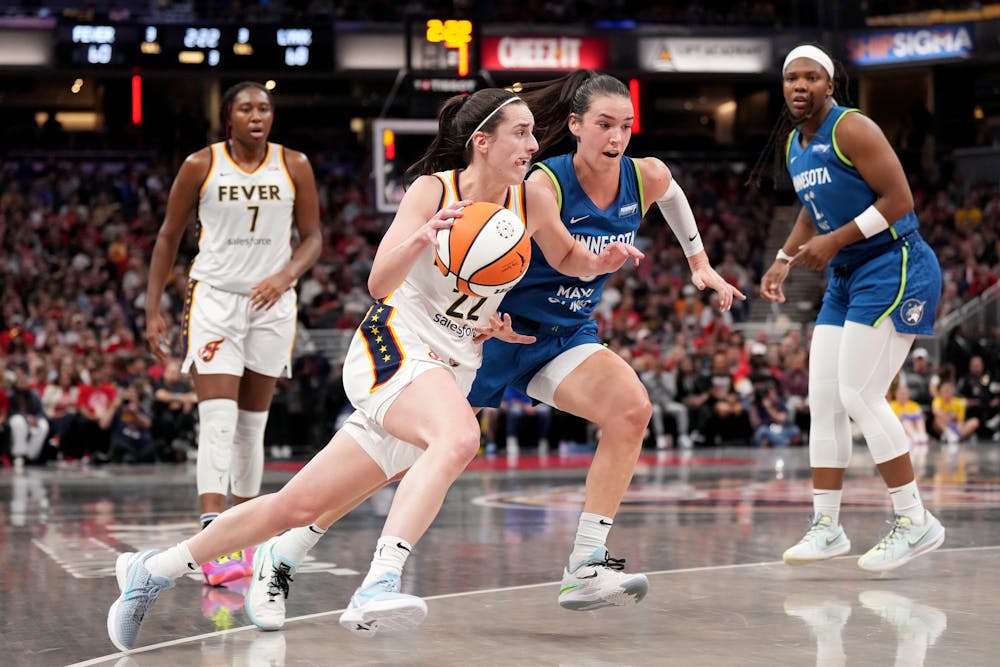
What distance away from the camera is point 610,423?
5328mm

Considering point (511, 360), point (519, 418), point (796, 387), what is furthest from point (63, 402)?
point (511, 360)

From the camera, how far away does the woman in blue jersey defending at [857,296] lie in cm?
622

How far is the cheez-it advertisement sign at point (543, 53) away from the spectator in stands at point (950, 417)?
416 inches

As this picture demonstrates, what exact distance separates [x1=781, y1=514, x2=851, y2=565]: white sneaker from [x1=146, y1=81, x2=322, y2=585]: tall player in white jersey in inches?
99.5

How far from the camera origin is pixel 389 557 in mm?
4258

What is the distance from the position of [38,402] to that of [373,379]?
11353mm

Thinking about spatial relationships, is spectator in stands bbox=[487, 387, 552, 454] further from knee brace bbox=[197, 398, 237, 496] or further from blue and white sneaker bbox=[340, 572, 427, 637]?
blue and white sneaker bbox=[340, 572, 427, 637]

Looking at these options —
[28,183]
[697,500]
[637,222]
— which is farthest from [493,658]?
[28,183]

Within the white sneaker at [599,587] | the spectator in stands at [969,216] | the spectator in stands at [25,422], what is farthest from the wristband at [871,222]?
the spectator in stands at [969,216]

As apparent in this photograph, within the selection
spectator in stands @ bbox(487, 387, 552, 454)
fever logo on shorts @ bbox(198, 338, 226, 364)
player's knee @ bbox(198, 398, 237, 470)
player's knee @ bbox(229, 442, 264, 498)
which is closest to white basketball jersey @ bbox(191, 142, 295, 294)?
fever logo on shorts @ bbox(198, 338, 226, 364)

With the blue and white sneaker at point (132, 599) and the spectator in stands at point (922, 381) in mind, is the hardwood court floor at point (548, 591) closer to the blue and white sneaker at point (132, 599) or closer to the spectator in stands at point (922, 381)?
the blue and white sneaker at point (132, 599)

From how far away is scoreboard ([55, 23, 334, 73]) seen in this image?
23.3 m

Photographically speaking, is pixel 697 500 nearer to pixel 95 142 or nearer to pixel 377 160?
pixel 377 160

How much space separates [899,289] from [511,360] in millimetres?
1945
